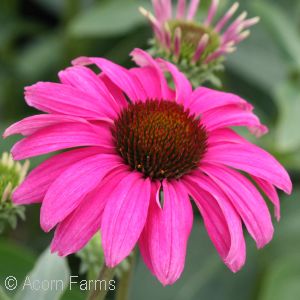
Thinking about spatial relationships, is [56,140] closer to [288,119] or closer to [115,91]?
[115,91]

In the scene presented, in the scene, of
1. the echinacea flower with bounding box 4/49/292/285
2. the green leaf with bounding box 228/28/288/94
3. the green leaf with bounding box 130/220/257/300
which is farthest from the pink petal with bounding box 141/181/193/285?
the green leaf with bounding box 228/28/288/94

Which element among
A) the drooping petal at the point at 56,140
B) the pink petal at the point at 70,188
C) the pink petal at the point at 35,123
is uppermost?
the pink petal at the point at 35,123

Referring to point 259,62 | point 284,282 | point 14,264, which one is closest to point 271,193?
point 14,264

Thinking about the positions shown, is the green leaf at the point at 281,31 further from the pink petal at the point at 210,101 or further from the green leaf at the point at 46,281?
the green leaf at the point at 46,281

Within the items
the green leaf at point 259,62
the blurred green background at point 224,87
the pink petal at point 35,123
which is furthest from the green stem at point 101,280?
the green leaf at point 259,62

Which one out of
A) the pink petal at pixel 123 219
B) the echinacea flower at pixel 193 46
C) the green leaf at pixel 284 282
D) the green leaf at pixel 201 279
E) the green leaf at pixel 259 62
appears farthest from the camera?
the green leaf at pixel 259 62

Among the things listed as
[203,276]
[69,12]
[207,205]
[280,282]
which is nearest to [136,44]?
[69,12]
